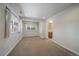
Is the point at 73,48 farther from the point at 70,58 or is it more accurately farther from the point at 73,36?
the point at 70,58

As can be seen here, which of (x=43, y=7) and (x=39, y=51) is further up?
(x=43, y=7)

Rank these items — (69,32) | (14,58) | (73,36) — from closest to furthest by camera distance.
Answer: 1. (14,58)
2. (73,36)
3. (69,32)

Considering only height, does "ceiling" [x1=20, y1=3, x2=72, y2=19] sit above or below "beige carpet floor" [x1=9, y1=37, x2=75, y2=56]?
above

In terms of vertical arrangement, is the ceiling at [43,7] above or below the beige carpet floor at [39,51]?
above

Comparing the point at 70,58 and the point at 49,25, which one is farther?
the point at 49,25

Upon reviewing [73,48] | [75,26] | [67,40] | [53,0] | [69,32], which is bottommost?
[73,48]

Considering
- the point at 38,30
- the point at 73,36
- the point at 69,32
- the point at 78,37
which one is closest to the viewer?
the point at 78,37

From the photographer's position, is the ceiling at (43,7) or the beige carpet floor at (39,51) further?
the ceiling at (43,7)

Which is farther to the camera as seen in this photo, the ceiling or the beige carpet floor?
the ceiling

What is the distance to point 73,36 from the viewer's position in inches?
143

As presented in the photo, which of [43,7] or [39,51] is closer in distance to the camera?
[39,51]

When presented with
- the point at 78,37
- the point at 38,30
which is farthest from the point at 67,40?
the point at 38,30

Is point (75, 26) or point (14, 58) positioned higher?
point (75, 26)

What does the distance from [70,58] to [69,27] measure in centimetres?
288
